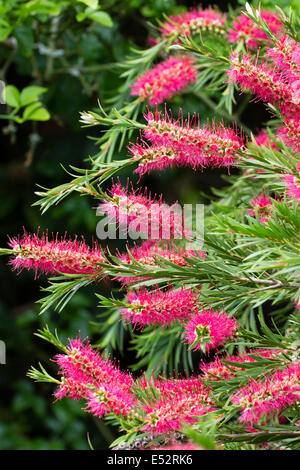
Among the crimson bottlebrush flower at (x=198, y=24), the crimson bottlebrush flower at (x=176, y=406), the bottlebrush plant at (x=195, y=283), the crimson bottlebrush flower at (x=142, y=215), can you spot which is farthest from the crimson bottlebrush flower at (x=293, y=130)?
the crimson bottlebrush flower at (x=198, y=24)

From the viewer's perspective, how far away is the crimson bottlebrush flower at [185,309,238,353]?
1.36 feet

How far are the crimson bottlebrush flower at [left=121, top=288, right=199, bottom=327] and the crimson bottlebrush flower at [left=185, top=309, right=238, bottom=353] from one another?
11 mm

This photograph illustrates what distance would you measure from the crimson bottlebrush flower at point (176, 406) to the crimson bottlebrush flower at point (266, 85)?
244 millimetres

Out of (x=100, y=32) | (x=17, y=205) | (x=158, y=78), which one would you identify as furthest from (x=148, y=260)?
(x=17, y=205)

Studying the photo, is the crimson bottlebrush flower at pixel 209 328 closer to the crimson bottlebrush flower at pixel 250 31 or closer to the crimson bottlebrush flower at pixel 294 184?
the crimson bottlebrush flower at pixel 294 184

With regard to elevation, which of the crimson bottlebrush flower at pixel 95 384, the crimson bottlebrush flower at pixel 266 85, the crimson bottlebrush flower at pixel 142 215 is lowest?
the crimson bottlebrush flower at pixel 95 384

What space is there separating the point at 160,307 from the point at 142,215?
0.07m

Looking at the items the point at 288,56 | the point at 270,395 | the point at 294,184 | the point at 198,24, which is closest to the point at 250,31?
the point at 198,24

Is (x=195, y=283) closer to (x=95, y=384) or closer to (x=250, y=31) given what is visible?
(x=95, y=384)

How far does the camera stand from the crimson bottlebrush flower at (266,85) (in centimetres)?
46

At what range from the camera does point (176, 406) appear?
0.42 meters

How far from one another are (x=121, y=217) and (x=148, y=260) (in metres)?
0.06

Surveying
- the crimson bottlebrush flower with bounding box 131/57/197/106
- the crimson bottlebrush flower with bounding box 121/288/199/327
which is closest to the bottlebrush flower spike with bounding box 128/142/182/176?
the crimson bottlebrush flower with bounding box 121/288/199/327

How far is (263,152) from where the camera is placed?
0.48m
